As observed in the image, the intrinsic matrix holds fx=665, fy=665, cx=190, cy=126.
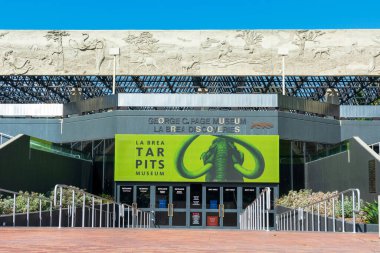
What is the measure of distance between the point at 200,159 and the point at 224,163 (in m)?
1.11

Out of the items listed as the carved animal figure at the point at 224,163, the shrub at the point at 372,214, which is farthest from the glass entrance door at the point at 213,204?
the shrub at the point at 372,214

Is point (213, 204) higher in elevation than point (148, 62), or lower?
lower

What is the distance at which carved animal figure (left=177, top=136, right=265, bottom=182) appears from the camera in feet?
99.3

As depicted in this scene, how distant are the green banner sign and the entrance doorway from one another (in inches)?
20.2

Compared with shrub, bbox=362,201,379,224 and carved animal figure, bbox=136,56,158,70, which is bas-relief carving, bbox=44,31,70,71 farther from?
shrub, bbox=362,201,379,224

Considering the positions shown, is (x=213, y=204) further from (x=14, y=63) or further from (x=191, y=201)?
(x=14, y=63)

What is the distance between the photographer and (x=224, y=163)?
30.4 metres

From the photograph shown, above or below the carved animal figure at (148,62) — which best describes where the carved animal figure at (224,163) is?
below

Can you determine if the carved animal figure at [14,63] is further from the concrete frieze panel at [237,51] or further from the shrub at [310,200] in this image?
the shrub at [310,200]

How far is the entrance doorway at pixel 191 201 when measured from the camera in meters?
30.5

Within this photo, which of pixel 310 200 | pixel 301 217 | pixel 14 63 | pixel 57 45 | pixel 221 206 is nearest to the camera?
pixel 301 217

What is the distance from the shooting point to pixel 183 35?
38.2 m

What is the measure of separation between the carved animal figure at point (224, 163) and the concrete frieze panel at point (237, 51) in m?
8.66

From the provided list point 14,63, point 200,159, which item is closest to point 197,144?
point 200,159
